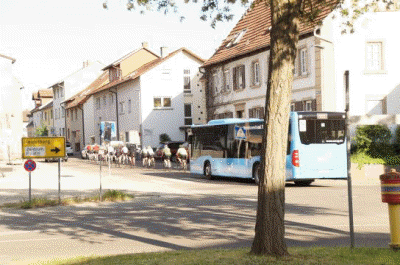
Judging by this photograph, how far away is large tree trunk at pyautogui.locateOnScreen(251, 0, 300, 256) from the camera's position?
7.83 metres

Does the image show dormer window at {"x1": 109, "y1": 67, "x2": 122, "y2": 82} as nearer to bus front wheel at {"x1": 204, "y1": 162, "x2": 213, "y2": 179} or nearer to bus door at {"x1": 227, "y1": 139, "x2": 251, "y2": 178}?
bus front wheel at {"x1": 204, "y1": 162, "x2": 213, "y2": 179}

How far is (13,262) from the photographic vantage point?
889 cm

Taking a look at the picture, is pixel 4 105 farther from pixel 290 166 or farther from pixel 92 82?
pixel 290 166

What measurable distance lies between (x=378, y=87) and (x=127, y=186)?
14.4 m

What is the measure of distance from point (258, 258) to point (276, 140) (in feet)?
4.77

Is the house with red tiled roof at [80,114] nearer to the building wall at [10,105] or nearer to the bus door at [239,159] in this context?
the building wall at [10,105]

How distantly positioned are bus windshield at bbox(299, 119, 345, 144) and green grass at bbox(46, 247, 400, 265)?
15527mm

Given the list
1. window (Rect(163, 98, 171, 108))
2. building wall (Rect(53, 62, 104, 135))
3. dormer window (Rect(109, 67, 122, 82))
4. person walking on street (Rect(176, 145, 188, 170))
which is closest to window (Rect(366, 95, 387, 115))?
person walking on street (Rect(176, 145, 188, 170))

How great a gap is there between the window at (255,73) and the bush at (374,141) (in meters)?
10.3

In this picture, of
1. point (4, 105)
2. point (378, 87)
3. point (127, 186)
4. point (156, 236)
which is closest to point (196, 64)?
point (4, 105)

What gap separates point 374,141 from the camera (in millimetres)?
30078

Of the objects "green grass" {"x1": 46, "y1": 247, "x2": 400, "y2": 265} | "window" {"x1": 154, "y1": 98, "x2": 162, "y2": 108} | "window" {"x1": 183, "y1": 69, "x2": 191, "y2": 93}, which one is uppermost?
"window" {"x1": 183, "y1": 69, "x2": 191, "y2": 93}

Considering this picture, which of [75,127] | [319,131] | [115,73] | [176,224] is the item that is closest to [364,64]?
[319,131]

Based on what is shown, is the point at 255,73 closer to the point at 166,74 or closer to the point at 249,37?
the point at 249,37
